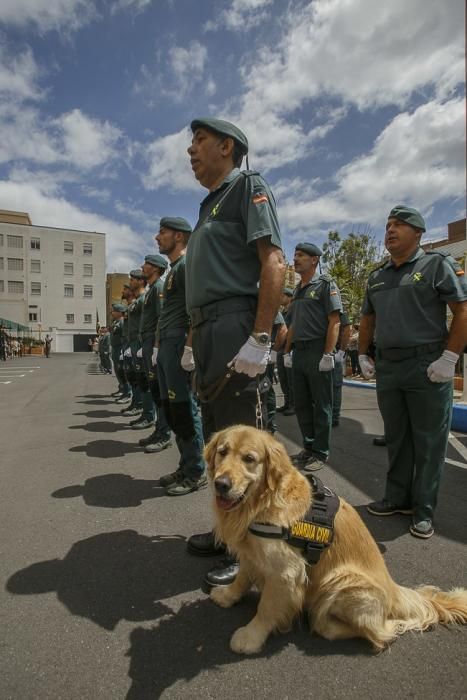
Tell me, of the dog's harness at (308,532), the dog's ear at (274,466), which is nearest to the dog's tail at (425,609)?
the dog's harness at (308,532)

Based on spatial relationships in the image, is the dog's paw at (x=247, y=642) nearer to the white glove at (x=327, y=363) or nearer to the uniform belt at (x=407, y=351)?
the uniform belt at (x=407, y=351)

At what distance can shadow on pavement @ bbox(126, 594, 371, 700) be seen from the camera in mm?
1650

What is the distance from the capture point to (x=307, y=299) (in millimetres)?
4812

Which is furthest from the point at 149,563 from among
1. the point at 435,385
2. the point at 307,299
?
the point at 307,299

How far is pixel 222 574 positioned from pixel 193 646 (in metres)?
0.50

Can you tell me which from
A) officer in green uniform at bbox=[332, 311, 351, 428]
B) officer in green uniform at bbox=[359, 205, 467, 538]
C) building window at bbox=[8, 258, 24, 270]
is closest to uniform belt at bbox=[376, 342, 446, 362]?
officer in green uniform at bbox=[359, 205, 467, 538]

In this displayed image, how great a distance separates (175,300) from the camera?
13.1 feet

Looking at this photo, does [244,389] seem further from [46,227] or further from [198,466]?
[46,227]

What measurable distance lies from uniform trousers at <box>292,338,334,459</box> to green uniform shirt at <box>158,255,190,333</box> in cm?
161

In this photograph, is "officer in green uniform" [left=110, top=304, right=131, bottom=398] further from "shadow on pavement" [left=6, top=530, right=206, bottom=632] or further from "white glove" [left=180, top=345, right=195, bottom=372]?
"shadow on pavement" [left=6, top=530, right=206, bottom=632]

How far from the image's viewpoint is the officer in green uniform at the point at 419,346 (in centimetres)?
290

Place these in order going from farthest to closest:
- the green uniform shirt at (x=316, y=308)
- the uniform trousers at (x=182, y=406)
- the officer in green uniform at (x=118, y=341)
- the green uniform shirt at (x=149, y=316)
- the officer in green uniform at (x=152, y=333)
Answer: the officer in green uniform at (x=118, y=341)
the green uniform shirt at (x=149, y=316)
the officer in green uniform at (x=152, y=333)
the green uniform shirt at (x=316, y=308)
the uniform trousers at (x=182, y=406)

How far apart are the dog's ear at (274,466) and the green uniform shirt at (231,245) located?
96 centimetres

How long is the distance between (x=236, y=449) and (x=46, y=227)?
66.4 metres
